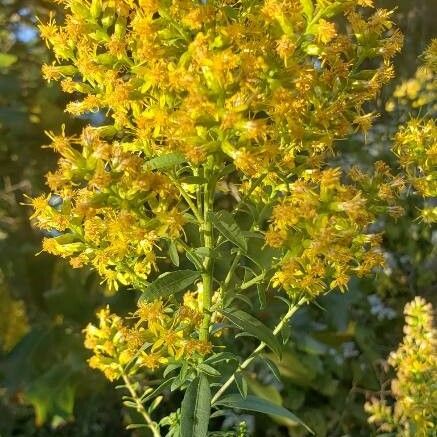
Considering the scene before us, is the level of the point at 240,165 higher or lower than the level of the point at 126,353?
higher


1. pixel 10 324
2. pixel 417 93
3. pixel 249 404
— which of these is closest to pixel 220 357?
pixel 249 404

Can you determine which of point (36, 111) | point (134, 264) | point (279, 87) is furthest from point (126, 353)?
point (36, 111)

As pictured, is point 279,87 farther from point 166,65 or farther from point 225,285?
point 225,285

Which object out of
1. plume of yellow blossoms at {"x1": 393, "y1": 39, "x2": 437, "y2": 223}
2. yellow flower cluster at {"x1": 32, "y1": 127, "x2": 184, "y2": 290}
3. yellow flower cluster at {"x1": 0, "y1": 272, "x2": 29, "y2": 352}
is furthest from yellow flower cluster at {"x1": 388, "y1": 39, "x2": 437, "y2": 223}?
yellow flower cluster at {"x1": 0, "y1": 272, "x2": 29, "y2": 352}

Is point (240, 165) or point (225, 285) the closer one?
point (240, 165)

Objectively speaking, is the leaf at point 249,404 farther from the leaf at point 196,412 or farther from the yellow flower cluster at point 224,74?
the yellow flower cluster at point 224,74

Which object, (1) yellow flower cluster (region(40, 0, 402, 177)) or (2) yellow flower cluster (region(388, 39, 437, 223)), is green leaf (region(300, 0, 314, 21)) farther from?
(2) yellow flower cluster (region(388, 39, 437, 223))

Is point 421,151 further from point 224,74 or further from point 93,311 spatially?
point 93,311
